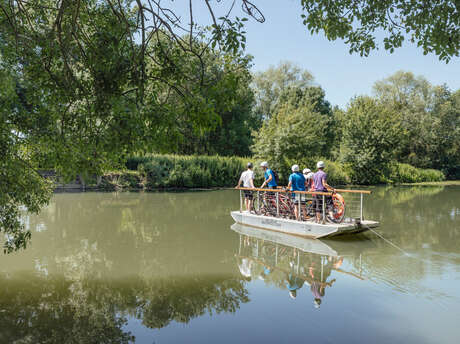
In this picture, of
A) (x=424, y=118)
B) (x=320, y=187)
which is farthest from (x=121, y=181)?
(x=424, y=118)

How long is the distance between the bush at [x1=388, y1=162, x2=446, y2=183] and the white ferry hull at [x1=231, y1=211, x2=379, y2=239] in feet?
102

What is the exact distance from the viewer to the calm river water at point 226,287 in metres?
5.42

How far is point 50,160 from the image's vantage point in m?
5.96

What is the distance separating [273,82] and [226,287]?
158 ft

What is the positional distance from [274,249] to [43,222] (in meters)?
8.59

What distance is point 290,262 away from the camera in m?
9.11

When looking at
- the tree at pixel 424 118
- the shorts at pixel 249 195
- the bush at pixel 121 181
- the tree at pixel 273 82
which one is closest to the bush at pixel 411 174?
the tree at pixel 424 118

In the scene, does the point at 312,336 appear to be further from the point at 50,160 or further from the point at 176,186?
the point at 176,186

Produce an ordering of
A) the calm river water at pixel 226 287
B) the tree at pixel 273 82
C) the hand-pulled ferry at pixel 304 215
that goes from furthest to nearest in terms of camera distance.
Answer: the tree at pixel 273 82 < the hand-pulled ferry at pixel 304 215 < the calm river water at pixel 226 287

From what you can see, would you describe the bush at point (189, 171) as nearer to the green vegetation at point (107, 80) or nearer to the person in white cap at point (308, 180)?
the person in white cap at point (308, 180)

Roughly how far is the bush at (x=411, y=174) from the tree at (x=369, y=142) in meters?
1.48

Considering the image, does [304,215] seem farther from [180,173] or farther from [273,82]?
[273,82]

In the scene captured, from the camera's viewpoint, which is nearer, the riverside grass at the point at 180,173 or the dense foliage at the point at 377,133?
the riverside grass at the point at 180,173

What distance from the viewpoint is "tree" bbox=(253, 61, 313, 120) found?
5281 cm
